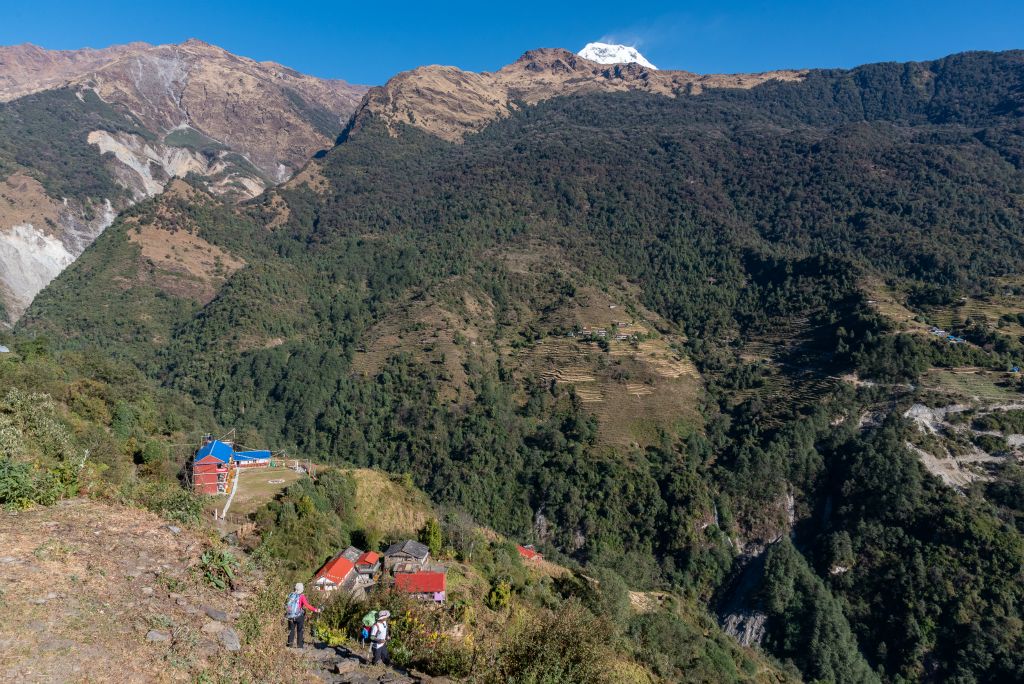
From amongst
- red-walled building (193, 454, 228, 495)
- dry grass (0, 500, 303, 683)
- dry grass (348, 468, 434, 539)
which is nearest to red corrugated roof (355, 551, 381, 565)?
dry grass (348, 468, 434, 539)

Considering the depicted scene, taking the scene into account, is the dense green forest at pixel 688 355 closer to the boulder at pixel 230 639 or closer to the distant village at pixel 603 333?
the distant village at pixel 603 333

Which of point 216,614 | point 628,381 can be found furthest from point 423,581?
point 628,381

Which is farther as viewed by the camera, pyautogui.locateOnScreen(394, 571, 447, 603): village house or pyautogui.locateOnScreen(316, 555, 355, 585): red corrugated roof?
pyautogui.locateOnScreen(394, 571, 447, 603): village house

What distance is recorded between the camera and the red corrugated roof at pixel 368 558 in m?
27.8

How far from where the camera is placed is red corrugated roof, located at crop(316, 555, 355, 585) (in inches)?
947

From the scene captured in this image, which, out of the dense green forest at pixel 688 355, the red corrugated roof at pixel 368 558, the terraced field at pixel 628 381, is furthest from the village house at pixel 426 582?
the terraced field at pixel 628 381

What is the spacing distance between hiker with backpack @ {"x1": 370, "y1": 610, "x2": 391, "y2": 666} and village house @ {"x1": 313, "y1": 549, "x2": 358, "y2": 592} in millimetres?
14670

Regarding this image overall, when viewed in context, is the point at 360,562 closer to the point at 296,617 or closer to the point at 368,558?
the point at 368,558

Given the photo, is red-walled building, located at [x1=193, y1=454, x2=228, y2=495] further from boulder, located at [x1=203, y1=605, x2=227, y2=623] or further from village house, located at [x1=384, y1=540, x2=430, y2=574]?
boulder, located at [x1=203, y1=605, x2=227, y2=623]

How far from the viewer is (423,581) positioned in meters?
25.8

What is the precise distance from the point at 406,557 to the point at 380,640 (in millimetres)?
20843

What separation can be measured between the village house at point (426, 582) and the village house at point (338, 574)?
2040 mm

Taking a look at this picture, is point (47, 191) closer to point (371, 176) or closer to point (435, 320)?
point (371, 176)

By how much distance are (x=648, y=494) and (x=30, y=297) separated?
137284 millimetres
